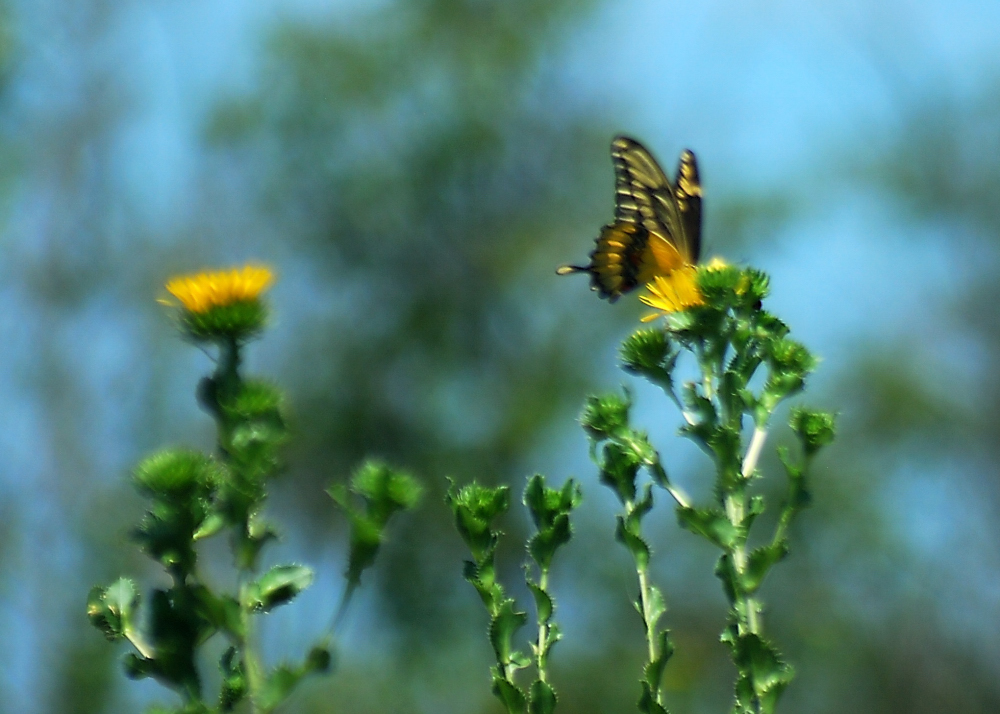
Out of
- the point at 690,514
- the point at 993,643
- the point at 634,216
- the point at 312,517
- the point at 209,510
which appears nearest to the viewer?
the point at 209,510

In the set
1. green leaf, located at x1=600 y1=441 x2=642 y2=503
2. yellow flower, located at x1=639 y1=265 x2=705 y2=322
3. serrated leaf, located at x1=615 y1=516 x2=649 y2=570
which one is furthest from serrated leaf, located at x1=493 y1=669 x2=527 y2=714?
yellow flower, located at x1=639 y1=265 x2=705 y2=322

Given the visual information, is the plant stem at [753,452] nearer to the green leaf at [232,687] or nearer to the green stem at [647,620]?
the green stem at [647,620]

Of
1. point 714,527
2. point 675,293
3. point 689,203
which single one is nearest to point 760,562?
point 714,527

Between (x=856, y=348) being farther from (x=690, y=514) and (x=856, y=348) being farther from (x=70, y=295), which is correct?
(x=690, y=514)

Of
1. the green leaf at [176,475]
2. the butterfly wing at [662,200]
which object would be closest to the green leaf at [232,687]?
the green leaf at [176,475]

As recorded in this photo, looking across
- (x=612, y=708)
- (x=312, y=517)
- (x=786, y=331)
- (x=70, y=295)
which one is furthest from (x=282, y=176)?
(x=786, y=331)

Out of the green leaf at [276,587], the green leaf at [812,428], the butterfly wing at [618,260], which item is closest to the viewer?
the green leaf at [276,587]
